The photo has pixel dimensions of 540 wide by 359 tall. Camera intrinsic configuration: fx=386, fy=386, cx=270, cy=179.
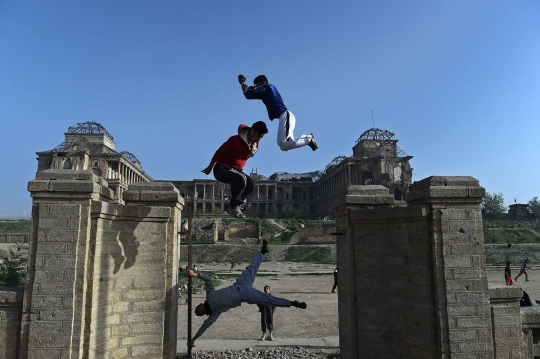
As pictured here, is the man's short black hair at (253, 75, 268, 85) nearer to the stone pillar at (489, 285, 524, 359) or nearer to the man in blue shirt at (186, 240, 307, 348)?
the man in blue shirt at (186, 240, 307, 348)

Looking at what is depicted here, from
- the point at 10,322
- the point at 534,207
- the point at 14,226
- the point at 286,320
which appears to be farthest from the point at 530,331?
the point at 534,207

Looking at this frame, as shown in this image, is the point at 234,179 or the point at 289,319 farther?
the point at 289,319

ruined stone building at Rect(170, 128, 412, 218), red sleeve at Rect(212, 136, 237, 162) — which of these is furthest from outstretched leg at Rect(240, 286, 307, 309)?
ruined stone building at Rect(170, 128, 412, 218)

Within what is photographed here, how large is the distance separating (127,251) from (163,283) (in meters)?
0.87

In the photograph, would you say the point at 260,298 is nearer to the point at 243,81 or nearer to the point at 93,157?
the point at 243,81

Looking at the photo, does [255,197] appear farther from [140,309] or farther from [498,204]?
[140,309]

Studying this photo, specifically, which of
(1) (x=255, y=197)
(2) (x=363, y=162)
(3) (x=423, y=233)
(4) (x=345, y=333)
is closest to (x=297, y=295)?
(4) (x=345, y=333)

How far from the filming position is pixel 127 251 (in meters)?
7.00

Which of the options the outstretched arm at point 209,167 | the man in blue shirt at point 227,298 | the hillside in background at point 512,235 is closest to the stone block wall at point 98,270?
the outstretched arm at point 209,167

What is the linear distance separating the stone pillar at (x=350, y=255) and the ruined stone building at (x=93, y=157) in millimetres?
73772

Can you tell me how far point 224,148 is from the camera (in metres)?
6.83

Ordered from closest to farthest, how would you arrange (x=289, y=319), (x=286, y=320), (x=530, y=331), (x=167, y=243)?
(x=530, y=331), (x=167, y=243), (x=286, y=320), (x=289, y=319)

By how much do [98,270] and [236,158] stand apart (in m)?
2.98

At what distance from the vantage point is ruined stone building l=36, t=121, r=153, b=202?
266ft
